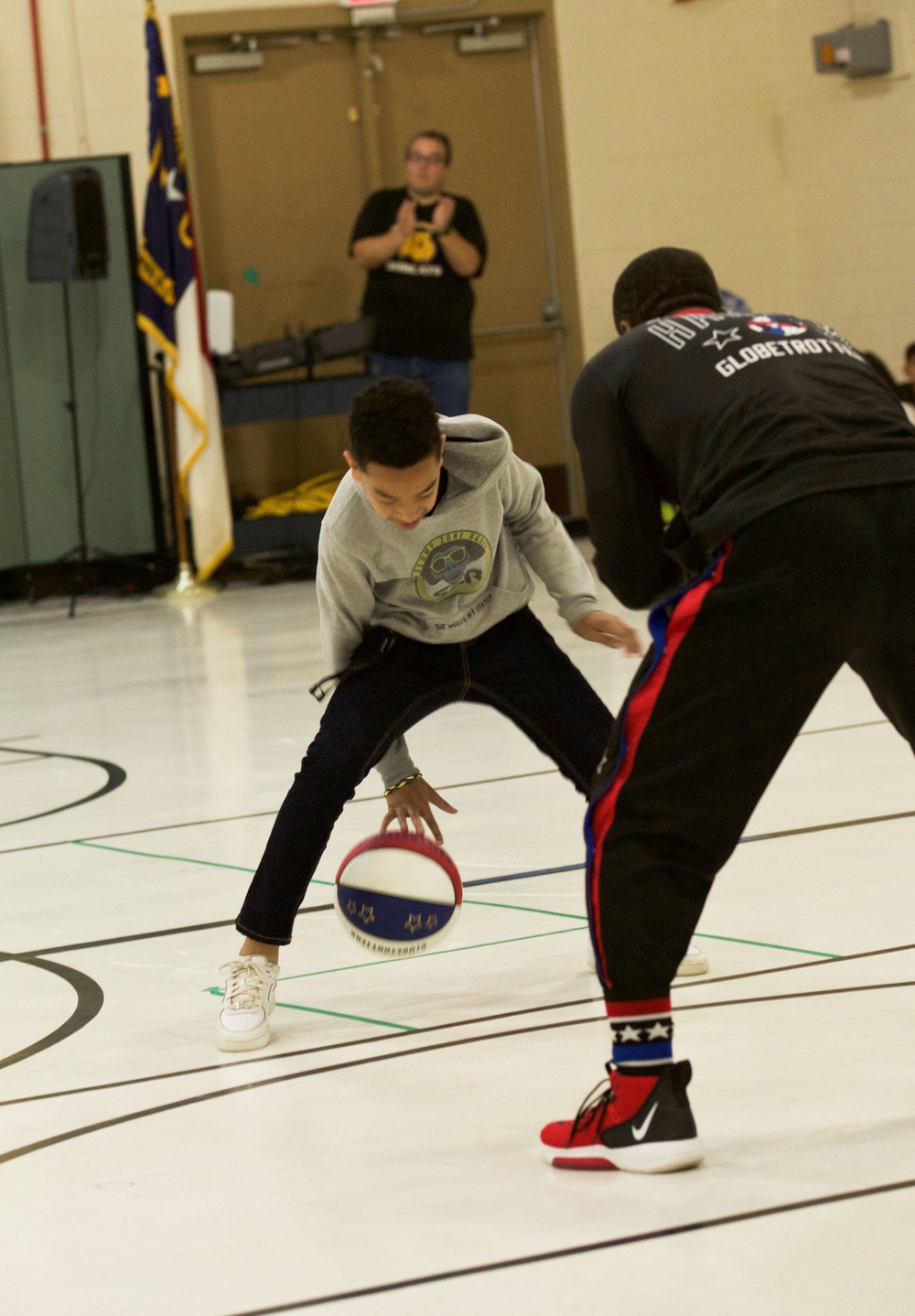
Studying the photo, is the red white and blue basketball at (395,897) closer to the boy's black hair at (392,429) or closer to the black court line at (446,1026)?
the black court line at (446,1026)

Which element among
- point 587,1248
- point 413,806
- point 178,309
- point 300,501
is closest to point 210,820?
point 413,806

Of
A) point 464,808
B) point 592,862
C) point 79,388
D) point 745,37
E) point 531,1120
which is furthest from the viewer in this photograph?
point 745,37

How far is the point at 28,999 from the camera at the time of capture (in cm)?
320

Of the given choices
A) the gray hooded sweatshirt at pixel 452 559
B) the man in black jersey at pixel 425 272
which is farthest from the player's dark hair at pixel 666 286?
the man in black jersey at pixel 425 272

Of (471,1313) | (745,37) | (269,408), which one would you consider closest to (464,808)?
(471,1313)

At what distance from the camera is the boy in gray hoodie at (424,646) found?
297cm

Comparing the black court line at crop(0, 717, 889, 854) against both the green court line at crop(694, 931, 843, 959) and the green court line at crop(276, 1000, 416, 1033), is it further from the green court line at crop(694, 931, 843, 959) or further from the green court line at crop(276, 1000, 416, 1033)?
the green court line at crop(276, 1000, 416, 1033)

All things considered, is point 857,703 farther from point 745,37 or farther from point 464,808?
point 745,37

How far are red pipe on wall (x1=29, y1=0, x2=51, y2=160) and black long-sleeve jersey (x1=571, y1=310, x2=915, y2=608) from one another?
31.6 feet

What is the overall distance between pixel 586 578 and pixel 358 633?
0.43 meters

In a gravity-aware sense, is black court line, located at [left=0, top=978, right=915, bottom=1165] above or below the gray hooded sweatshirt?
below

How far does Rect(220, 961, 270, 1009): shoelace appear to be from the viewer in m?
2.87

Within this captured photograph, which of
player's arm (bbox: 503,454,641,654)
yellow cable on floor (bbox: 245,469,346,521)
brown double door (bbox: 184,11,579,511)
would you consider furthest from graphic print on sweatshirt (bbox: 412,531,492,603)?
brown double door (bbox: 184,11,579,511)

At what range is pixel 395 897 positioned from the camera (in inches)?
116
